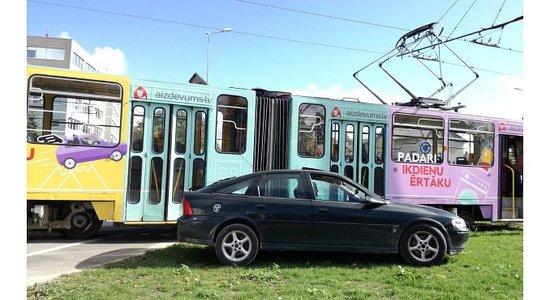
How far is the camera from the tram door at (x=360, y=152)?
11148 mm

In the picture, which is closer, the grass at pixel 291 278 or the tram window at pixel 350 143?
the grass at pixel 291 278

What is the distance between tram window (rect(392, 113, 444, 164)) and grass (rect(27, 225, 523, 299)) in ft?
13.3

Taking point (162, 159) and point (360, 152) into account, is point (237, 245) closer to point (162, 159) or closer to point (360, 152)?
point (162, 159)

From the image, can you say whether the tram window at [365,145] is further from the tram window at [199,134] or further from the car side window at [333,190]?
the car side window at [333,190]

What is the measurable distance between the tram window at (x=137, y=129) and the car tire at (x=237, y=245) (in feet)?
11.4

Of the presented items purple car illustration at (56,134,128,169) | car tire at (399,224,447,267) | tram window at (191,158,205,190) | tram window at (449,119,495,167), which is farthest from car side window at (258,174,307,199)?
tram window at (449,119,495,167)

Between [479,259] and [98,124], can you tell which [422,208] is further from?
[98,124]

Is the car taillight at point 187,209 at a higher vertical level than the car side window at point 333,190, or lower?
lower

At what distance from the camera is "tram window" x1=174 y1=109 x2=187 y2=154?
9867 millimetres

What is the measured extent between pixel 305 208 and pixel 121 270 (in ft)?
9.24

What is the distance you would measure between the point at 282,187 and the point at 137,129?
376cm

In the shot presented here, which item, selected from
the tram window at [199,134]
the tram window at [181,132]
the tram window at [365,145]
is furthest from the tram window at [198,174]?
the tram window at [365,145]

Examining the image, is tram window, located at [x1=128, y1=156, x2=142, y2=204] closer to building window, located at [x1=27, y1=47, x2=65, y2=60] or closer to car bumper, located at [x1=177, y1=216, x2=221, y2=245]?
car bumper, located at [x1=177, y1=216, x2=221, y2=245]

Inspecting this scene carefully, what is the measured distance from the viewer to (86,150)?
9203 millimetres
